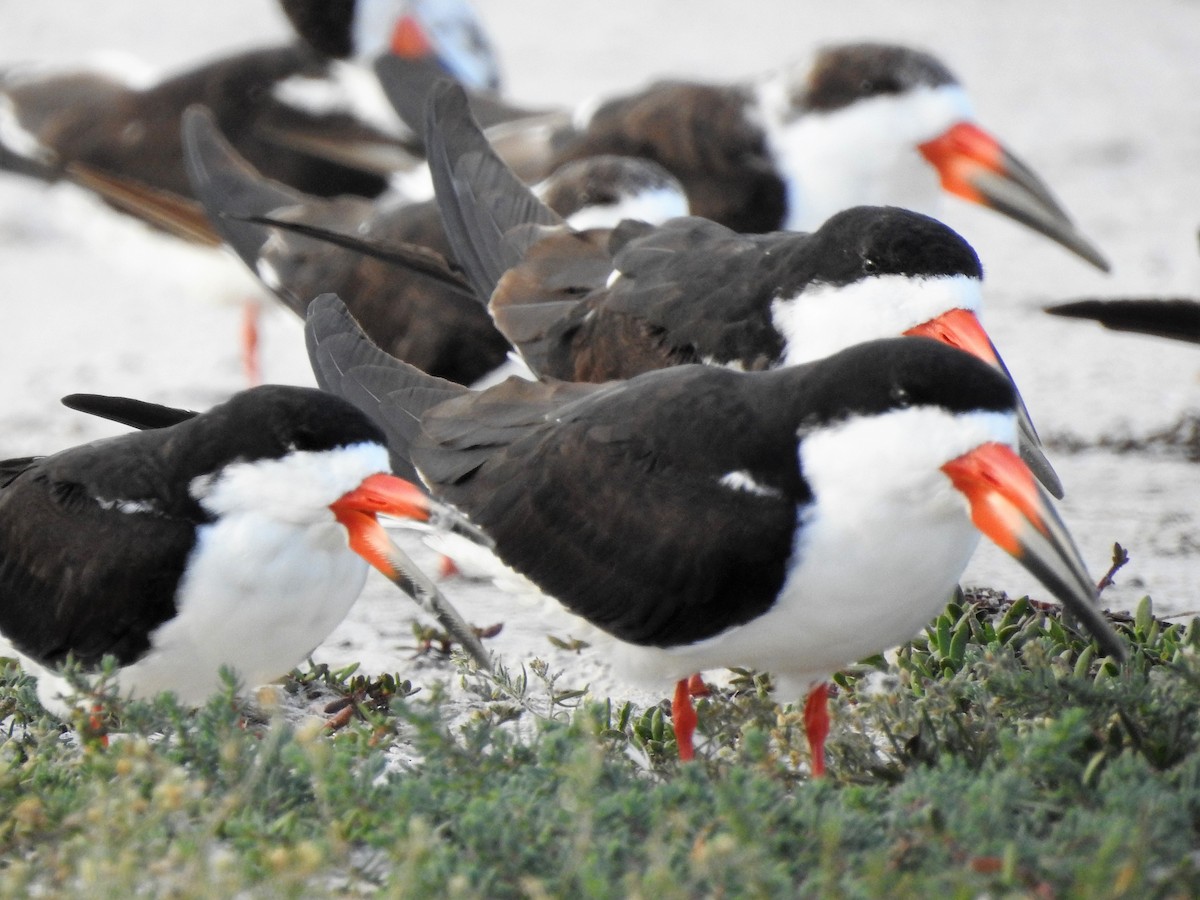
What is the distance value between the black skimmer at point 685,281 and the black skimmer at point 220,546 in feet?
3.29

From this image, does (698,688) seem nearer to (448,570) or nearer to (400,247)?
(448,570)

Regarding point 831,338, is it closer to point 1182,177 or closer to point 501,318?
point 501,318

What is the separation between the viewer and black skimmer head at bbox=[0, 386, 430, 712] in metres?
3.50

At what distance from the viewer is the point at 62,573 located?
145 inches

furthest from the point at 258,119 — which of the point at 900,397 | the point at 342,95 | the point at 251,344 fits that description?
the point at 900,397

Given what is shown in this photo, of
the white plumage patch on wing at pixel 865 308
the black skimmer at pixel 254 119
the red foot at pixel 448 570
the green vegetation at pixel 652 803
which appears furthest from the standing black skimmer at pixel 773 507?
the black skimmer at pixel 254 119

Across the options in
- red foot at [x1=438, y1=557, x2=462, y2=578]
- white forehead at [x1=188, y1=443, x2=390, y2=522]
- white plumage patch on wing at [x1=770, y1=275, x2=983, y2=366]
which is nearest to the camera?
white forehead at [x1=188, y1=443, x2=390, y2=522]

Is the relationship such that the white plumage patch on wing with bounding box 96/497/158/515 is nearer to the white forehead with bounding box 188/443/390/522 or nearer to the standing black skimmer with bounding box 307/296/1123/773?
the white forehead with bounding box 188/443/390/522

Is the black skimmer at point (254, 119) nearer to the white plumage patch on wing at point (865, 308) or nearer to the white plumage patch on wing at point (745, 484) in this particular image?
the white plumage patch on wing at point (865, 308)

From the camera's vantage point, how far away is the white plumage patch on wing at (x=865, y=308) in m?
3.91

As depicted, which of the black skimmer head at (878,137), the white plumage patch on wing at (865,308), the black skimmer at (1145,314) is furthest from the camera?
the black skimmer head at (878,137)

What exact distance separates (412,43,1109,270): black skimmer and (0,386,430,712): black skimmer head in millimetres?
2758

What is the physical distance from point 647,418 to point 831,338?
74cm

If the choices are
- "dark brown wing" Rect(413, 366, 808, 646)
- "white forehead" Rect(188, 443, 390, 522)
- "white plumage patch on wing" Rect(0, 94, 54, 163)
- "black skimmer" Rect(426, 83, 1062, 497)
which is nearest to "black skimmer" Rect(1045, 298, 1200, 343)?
"black skimmer" Rect(426, 83, 1062, 497)
